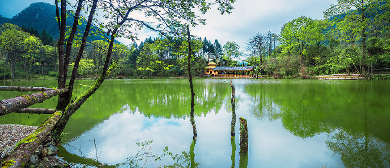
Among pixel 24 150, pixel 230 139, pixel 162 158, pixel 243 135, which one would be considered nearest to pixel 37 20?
pixel 162 158

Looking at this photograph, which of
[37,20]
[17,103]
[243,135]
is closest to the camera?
[17,103]

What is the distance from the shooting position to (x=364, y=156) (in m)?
4.07

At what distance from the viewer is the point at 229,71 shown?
5278 centimetres

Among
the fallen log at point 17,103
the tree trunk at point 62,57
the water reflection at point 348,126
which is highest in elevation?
the tree trunk at point 62,57

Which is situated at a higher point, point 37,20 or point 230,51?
point 37,20

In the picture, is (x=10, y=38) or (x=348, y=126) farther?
(x=10, y=38)

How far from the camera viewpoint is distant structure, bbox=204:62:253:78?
50147 mm

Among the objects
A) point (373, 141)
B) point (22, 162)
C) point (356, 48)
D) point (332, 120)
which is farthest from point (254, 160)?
point (356, 48)

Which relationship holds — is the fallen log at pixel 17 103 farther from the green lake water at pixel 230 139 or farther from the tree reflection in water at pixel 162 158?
the tree reflection in water at pixel 162 158

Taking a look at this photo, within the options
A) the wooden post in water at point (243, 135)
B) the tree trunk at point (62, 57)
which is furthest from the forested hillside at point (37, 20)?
the wooden post in water at point (243, 135)

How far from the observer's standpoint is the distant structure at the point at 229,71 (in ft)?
165

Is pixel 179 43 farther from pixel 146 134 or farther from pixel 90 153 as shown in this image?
pixel 90 153

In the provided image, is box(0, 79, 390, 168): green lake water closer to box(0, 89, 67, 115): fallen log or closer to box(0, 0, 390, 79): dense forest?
box(0, 89, 67, 115): fallen log

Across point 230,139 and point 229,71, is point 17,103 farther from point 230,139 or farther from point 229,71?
point 229,71
